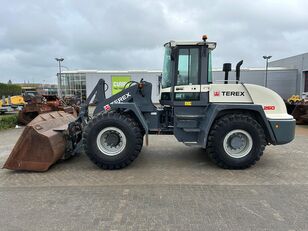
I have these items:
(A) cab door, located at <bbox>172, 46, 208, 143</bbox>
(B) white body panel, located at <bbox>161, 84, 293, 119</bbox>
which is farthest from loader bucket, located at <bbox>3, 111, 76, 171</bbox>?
(B) white body panel, located at <bbox>161, 84, 293, 119</bbox>

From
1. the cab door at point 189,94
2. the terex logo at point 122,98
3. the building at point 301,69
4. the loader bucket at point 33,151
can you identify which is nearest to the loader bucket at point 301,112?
the cab door at point 189,94

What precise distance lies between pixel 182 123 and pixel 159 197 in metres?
2.22

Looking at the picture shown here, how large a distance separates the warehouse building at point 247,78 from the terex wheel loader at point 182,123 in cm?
2583

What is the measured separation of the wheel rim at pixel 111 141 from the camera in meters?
6.07

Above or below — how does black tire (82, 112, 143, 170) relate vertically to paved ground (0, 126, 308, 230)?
above

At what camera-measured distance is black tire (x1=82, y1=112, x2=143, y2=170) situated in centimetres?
602

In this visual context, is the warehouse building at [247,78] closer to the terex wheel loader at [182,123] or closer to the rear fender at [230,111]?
the terex wheel loader at [182,123]

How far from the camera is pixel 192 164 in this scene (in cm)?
652

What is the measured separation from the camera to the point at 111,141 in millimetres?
6172

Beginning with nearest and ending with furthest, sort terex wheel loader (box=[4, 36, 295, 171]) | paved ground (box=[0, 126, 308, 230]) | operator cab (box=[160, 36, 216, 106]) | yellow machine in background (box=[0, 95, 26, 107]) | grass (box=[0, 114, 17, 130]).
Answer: paved ground (box=[0, 126, 308, 230]) → terex wheel loader (box=[4, 36, 295, 171]) → operator cab (box=[160, 36, 216, 106]) → grass (box=[0, 114, 17, 130]) → yellow machine in background (box=[0, 95, 26, 107])

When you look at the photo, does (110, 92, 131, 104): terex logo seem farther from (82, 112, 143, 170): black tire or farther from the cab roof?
the cab roof

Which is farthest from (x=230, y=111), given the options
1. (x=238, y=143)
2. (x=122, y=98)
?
(x=122, y=98)

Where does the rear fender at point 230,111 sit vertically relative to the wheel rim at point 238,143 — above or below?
above

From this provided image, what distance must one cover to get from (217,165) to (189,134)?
89 centimetres
